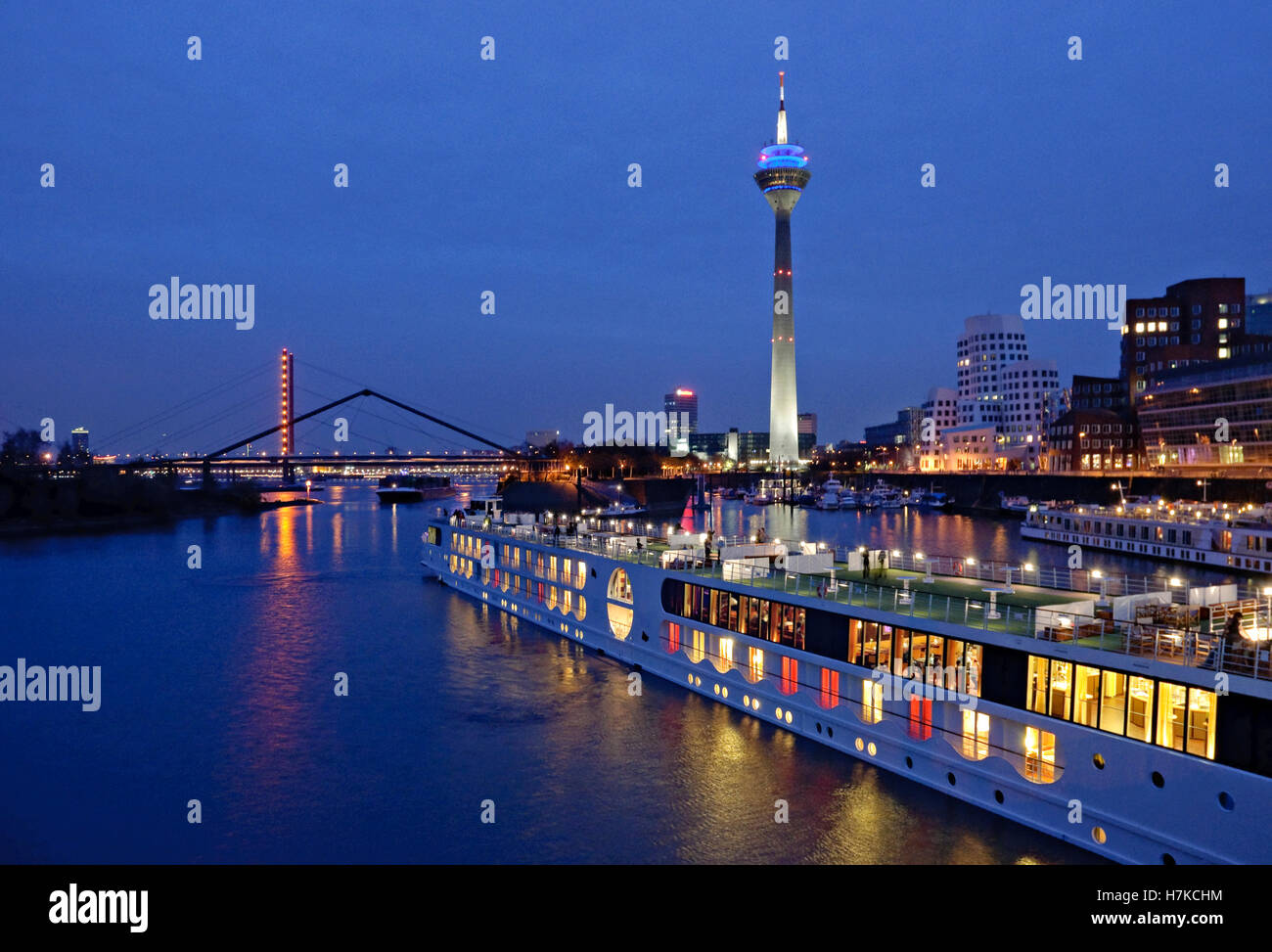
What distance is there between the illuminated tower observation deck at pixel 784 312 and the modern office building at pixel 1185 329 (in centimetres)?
8025

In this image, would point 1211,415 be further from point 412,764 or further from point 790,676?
point 412,764

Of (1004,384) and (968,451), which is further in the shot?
(1004,384)

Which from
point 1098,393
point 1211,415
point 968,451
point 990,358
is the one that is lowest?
point 968,451

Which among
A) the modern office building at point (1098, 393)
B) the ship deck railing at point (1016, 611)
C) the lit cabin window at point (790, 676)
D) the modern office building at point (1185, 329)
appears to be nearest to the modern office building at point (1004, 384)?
the modern office building at point (1098, 393)

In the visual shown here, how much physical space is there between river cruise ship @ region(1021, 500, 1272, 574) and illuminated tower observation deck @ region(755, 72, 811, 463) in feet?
354

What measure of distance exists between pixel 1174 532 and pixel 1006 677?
45.7 metres

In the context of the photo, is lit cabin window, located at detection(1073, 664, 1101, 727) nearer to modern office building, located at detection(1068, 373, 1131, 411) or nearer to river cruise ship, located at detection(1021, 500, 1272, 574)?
river cruise ship, located at detection(1021, 500, 1272, 574)

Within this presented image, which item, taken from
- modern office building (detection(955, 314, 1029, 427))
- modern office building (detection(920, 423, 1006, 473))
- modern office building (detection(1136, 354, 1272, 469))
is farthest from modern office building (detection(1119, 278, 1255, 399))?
modern office building (detection(955, 314, 1029, 427))

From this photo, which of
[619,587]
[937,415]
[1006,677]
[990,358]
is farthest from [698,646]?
[937,415]

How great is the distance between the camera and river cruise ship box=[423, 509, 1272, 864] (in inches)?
418

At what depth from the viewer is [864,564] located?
752 inches

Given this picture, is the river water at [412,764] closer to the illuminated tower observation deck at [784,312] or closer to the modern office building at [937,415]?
the modern office building at [937,415]

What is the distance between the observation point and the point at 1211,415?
245ft
